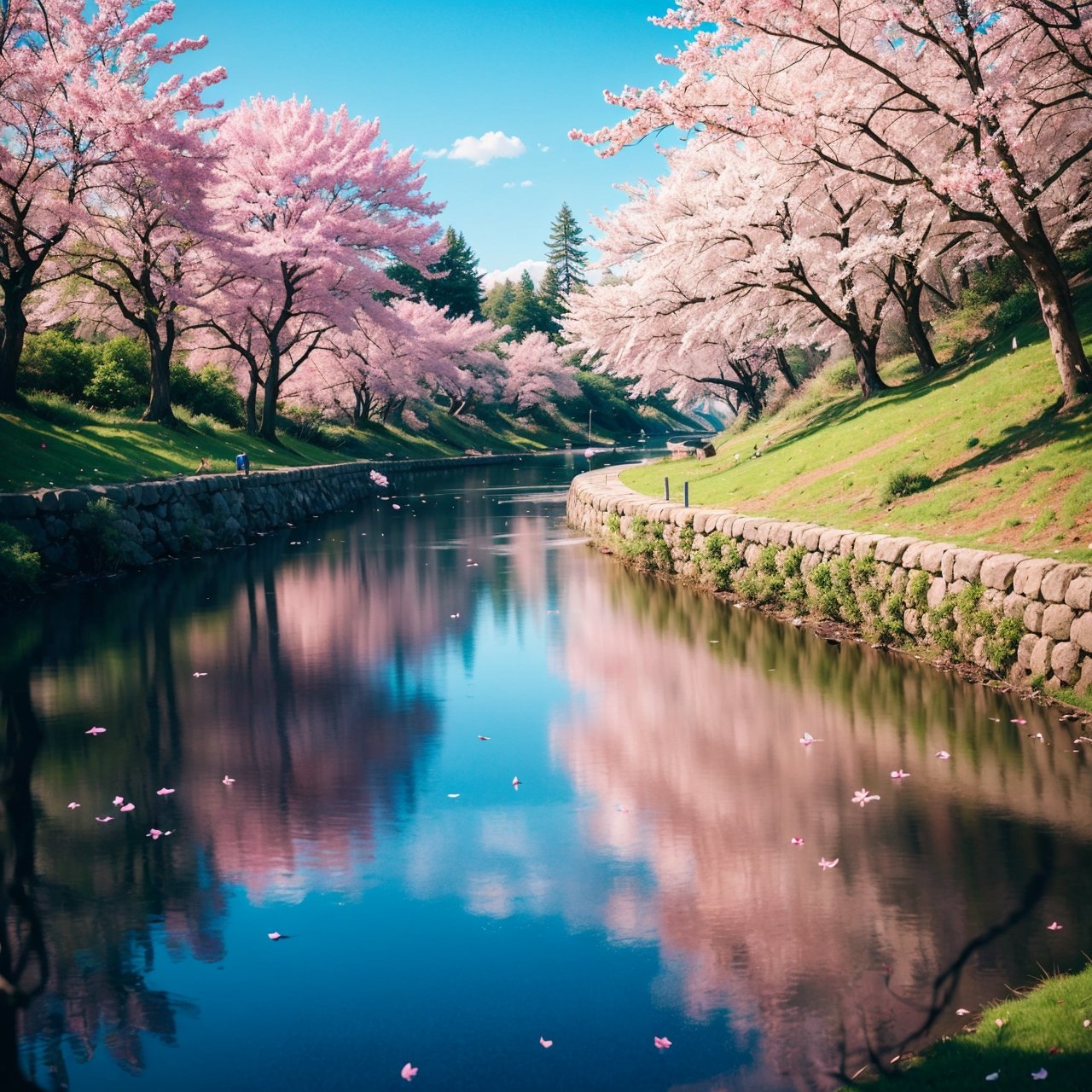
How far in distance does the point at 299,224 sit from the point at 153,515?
18426mm

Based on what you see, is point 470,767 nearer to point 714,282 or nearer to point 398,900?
point 398,900

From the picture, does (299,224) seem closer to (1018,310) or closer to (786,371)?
(786,371)

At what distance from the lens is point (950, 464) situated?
1648 cm

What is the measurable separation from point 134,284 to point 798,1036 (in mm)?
30382

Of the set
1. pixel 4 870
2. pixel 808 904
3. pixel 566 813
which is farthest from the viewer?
pixel 566 813

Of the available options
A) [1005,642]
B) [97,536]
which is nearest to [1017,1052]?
[1005,642]

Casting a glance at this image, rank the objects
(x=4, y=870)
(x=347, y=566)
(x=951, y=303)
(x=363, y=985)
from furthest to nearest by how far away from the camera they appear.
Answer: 1. (x=951, y=303)
2. (x=347, y=566)
3. (x=4, y=870)
4. (x=363, y=985)

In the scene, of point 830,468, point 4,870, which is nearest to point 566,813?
point 4,870

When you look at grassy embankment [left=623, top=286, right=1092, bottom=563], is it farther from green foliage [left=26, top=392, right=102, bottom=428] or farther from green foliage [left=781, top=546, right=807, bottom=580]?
green foliage [left=26, top=392, right=102, bottom=428]

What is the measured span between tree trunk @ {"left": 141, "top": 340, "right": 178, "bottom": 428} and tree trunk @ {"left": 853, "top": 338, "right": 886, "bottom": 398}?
1936cm

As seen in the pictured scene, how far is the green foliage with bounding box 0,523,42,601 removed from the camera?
676 inches

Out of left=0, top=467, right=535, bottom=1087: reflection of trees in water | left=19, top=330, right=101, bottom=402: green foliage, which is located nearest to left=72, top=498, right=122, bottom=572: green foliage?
left=0, top=467, right=535, bottom=1087: reflection of trees in water

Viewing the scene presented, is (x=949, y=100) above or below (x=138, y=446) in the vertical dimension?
above

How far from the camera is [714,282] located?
2766cm
